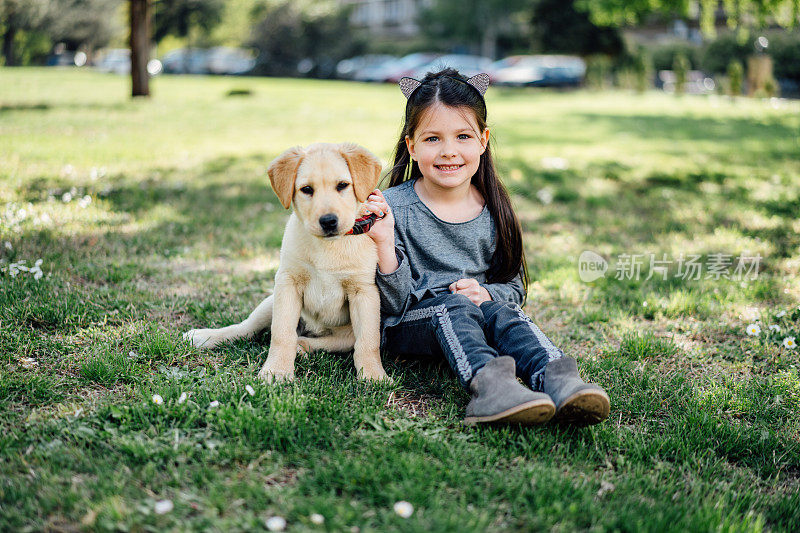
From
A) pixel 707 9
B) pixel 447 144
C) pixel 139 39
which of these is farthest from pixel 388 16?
pixel 447 144

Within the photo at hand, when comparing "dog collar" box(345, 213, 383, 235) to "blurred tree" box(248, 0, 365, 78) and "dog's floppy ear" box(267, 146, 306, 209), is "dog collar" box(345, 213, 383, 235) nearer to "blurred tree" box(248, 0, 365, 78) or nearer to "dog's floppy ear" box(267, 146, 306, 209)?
"dog's floppy ear" box(267, 146, 306, 209)

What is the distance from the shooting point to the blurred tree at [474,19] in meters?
44.5

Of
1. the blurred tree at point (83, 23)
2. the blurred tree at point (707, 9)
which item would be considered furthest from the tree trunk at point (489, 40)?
the blurred tree at point (707, 9)

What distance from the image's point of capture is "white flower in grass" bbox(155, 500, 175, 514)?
6.90ft

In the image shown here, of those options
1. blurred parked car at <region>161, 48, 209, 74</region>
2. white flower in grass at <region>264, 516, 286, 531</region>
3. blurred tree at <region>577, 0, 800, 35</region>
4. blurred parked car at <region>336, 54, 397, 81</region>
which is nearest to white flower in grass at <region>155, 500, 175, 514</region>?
white flower in grass at <region>264, 516, 286, 531</region>

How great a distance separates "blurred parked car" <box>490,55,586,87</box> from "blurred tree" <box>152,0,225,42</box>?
21.2 meters

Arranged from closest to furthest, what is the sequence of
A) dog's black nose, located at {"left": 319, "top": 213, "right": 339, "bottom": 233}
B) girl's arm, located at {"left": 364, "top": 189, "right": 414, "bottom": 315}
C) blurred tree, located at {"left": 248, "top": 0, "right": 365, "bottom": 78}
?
dog's black nose, located at {"left": 319, "top": 213, "right": 339, "bottom": 233} < girl's arm, located at {"left": 364, "top": 189, "right": 414, "bottom": 315} < blurred tree, located at {"left": 248, "top": 0, "right": 365, "bottom": 78}

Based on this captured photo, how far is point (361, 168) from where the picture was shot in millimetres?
2957

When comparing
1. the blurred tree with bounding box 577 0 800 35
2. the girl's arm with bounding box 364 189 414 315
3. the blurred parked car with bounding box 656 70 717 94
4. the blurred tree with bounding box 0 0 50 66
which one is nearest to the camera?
the girl's arm with bounding box 364 189 414 315

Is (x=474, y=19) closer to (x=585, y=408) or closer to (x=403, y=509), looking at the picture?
(x=585, y=408)

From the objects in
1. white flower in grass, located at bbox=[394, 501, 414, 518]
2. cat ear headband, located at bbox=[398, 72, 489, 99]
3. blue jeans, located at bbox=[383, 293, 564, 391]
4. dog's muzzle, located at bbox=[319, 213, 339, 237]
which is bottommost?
white flower in grass, located at bbox=[394, 501, 414, 518]

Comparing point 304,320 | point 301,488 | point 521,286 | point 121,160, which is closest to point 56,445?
point 301,488

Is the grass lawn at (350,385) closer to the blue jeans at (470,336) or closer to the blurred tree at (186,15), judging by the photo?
the blue jeans at (470,336)

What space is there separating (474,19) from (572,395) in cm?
4665
